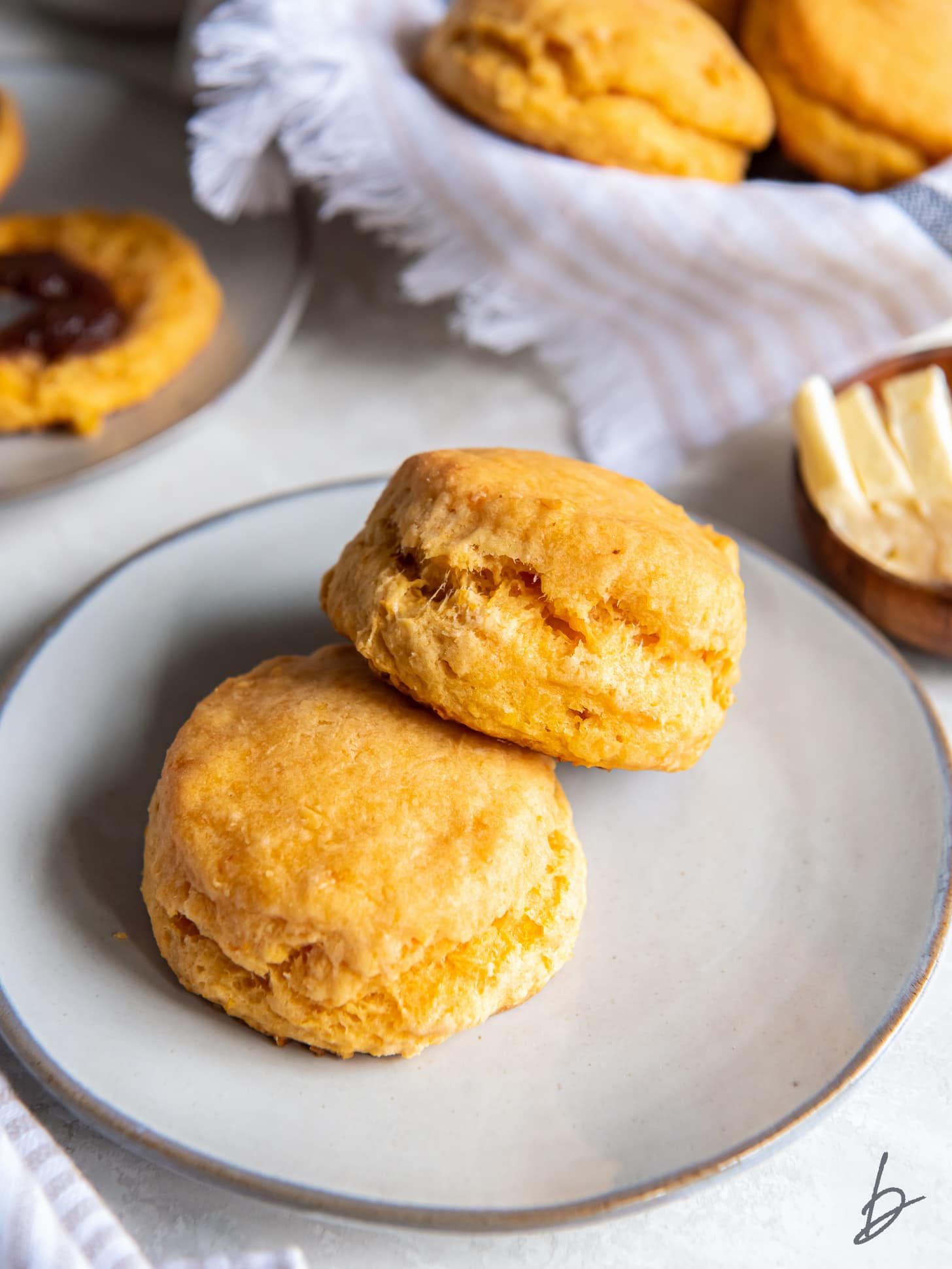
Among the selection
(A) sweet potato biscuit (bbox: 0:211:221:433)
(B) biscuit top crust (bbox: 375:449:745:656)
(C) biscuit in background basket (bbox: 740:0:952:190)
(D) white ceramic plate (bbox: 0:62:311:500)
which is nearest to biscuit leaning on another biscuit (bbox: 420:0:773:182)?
(C) biscuit in background basket (bbox: 740:0:952:190)

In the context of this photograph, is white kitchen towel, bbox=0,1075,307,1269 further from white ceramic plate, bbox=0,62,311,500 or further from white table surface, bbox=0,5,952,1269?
white ceramic plate, bbox=0,62,311,500

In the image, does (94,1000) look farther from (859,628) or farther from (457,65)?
(457,65)

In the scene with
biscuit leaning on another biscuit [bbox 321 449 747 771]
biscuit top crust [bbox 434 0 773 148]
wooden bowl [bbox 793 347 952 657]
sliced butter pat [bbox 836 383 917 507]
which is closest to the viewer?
biscuit leaning on another biscuit [bbox 321 449 747 771]

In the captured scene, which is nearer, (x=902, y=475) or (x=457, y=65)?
(x=902, y=475)

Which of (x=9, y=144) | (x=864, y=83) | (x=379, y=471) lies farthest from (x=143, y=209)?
(x=864, y=83)

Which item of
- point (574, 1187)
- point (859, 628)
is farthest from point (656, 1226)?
point (859, 628)

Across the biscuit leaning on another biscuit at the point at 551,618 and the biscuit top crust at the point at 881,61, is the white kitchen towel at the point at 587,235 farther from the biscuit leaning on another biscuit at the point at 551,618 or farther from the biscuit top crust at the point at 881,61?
the biscuit leaning on another biscuit at the point at 551,618

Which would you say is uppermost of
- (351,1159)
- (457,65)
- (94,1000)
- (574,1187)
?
(457,65)

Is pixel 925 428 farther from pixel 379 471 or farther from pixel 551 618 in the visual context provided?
pixel 379 471
